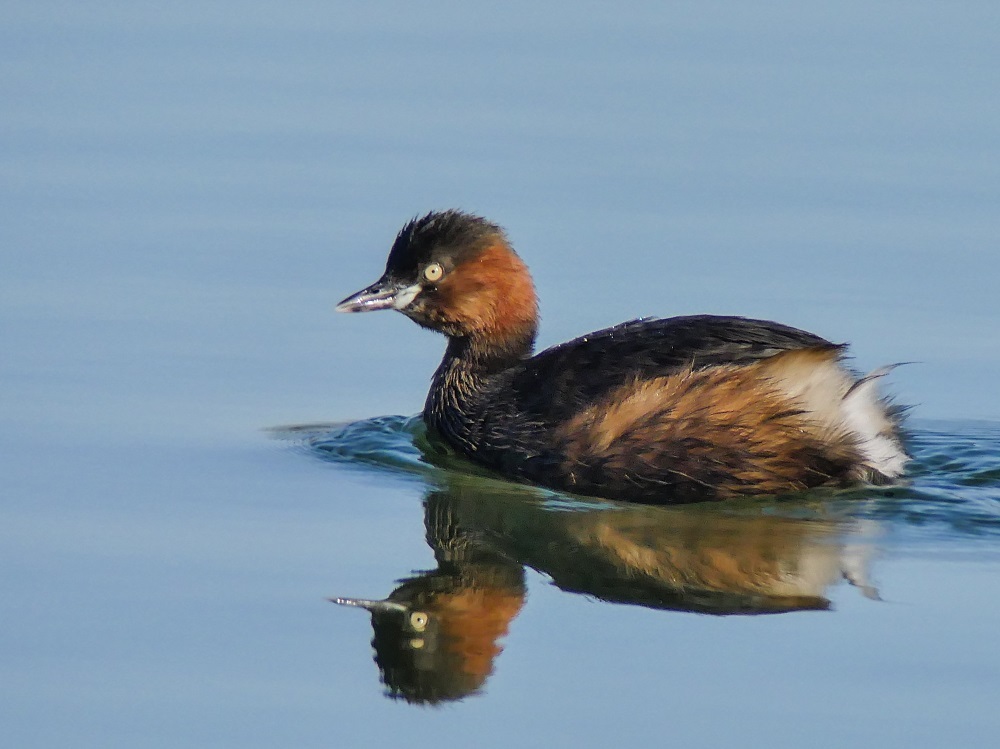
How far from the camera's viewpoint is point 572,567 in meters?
6.15

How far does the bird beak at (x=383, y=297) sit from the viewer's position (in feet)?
25.8

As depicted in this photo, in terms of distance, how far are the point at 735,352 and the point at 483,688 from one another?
2130mm

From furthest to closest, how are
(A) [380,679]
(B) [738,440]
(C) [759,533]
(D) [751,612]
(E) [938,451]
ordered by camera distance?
(E) [938,451]
(B) [738,440]
(C) [759,533]
(D) [751,612]
(A) [380,679]

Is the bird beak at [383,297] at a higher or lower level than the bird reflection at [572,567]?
higher

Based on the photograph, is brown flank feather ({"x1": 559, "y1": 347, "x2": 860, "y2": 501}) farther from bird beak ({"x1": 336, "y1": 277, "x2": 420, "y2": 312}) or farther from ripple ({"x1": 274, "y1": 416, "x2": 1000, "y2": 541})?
bird beak ({"x1": 336, "y1": 277, "x2": 420, "y2": 312})

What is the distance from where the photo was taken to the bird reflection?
5.54 metres

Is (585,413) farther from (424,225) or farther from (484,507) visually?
(424,225)

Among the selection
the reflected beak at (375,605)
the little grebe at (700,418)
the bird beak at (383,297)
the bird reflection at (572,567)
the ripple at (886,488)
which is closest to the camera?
the bird reflection at (572,567)

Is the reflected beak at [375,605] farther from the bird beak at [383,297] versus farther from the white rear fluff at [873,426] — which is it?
the bird beak at [383,297]

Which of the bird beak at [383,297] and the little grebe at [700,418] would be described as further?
the bird beak at [383,297]

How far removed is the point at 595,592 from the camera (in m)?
5.88

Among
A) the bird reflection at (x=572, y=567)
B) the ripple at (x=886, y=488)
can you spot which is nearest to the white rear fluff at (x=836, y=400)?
the ripple at (x=886, y=488)

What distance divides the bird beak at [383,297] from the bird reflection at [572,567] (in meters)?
1.05

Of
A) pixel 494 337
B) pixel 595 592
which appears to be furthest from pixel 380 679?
pixel 494 337
